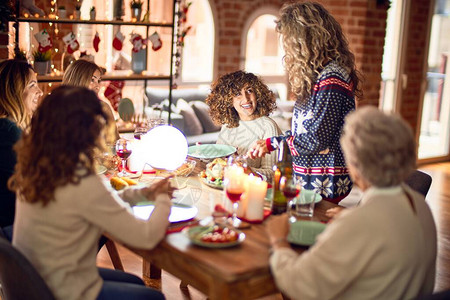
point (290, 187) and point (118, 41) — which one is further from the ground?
point (118, 41)

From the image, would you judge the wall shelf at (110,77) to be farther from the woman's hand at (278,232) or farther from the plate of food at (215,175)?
the woman's hand at (278,232)

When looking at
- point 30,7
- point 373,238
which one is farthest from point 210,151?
point 30,7

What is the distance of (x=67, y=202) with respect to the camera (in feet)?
5.94

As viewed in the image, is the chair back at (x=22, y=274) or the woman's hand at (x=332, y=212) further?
the woman's hand at (x=332, y=212)

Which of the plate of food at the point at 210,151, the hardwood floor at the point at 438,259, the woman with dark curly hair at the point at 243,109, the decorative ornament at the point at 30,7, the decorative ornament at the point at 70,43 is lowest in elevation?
the hardwood floor at the point at 438,259

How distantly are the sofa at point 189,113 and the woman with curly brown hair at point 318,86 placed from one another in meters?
3.10

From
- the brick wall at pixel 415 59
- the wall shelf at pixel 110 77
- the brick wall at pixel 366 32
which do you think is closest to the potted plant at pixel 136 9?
the wall shelf at pixel 110 77

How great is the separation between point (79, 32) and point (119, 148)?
9.74 feet

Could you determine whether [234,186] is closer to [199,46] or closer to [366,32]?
[366,32]

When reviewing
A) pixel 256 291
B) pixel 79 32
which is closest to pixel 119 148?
pixel 256 291

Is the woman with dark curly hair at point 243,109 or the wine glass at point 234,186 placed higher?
the woman with dark curly hair at point 243,109

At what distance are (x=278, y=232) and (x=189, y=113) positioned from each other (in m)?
4.41

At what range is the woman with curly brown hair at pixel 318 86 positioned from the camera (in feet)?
8.88

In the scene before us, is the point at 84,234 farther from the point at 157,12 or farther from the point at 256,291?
the point at 157,12
